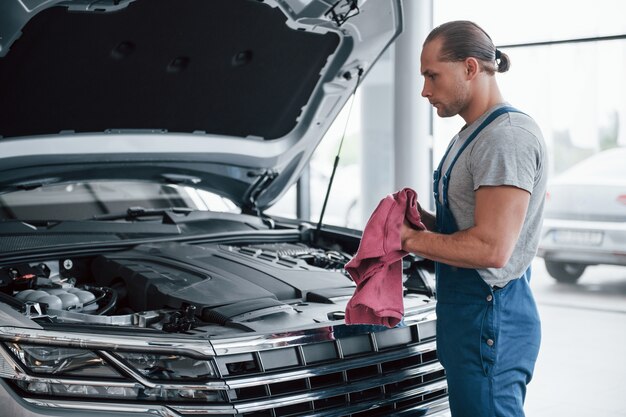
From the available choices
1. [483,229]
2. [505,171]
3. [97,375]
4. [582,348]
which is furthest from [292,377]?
[582,348]

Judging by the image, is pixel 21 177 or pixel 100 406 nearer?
pixel 100 406

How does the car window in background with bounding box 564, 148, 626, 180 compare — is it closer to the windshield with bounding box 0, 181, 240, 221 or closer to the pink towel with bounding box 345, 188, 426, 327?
the windshield with bounding box 0, 181, 240, 221

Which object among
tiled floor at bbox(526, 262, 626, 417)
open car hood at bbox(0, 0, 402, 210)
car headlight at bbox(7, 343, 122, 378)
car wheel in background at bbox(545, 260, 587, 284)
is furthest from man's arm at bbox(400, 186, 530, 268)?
car wheel in background at bbox(545, 260, 587, 284)

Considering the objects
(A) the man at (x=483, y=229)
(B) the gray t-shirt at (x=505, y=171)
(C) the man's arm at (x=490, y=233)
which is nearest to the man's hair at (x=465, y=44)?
(A) the man at (x=483, y=229)

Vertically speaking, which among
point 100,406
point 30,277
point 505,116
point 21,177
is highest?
point 505,116

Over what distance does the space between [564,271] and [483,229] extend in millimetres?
5585

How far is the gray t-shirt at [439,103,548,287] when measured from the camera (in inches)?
70.1

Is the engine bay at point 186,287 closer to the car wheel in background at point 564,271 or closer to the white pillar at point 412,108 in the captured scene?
the white pillar at point 412,108

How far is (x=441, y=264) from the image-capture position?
203 cm

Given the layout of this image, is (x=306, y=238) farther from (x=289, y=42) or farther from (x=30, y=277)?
(x=30, y=277)

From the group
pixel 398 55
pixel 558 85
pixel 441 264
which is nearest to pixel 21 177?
pixel 441 264

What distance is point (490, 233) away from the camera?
1.76 m

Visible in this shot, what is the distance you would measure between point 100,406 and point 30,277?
0.75m

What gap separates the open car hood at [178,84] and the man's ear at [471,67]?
969mm
